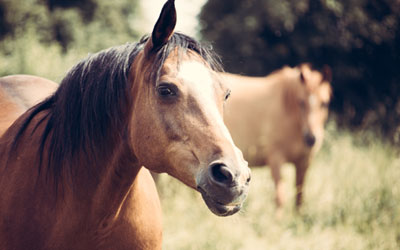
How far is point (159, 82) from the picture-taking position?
179cm

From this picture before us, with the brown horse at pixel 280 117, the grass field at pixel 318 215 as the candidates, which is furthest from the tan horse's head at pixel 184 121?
the brown horse at pixel 280 117

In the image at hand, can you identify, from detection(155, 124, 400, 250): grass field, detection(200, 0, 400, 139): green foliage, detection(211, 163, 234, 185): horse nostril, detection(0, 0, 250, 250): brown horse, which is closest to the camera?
detection(211, 163, 234, 185): horse nostril

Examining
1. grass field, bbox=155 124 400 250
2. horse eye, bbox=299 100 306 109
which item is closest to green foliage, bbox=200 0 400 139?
grass field, bbox=155 124 400 250

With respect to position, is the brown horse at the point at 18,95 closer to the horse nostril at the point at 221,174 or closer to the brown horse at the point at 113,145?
the brown horse at the point at 113,145

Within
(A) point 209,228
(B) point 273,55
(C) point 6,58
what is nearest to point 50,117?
(A) point 209,228

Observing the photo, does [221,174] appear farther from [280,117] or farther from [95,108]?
[280,117]

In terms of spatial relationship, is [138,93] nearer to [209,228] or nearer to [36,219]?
[36,219]

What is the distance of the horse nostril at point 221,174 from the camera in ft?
5.06

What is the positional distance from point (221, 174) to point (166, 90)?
0.46m

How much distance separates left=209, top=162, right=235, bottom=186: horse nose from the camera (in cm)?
154

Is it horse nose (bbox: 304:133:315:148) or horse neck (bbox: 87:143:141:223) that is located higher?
horse neck (bbox: 87:143:141:223)

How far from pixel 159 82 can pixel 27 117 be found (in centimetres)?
95

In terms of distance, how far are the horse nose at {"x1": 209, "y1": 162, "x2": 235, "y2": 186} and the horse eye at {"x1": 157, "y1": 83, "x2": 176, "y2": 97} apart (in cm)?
39

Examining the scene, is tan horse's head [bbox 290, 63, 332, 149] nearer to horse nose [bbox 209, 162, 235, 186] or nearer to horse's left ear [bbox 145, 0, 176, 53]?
horse's left ear [bbox 145, 0, 176, 53]
